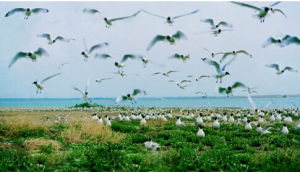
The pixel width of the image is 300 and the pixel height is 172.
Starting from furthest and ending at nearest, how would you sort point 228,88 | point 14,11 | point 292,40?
point 228,88
point 14,11
point 292,40

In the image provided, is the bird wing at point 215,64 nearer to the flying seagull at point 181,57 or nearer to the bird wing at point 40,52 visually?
the flying seagull at point 181,57

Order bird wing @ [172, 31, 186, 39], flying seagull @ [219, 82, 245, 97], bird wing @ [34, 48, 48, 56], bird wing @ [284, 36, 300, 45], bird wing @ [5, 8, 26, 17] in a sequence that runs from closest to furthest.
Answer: bird wing @ [284, 36, 300, 45] < bird wing @ [5, 8, 26, 17] < flying seagull @ [219, 82, 245, 97] < bird wing @ [172, 31, 186, 39] < bird wing @ [34, 48, 48, 56]

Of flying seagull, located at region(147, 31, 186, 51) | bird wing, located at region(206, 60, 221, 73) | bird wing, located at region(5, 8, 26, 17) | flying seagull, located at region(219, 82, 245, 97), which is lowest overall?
flying seagull, located at region(219, 82, 245, 97)

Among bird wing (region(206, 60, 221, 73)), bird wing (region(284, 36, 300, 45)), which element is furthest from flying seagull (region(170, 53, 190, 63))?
bird wing (region(284, 36, 300, 45))

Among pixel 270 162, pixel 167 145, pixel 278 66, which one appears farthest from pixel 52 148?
pixel 278 66

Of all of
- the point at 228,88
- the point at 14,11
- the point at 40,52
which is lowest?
the point at 228,88

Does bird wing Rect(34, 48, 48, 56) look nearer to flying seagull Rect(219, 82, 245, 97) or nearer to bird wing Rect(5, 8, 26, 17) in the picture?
bird wing Rect(5, 8, 26, 17)

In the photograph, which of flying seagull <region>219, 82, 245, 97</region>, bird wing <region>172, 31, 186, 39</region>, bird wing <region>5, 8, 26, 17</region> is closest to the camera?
bird wing <region>5, 8, 26, 17</region>

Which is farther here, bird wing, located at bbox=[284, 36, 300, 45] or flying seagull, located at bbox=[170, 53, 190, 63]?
flying seagull, located at bbox=[170, 53, 190, 63]

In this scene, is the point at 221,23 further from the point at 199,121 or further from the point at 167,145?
the point at 199,121

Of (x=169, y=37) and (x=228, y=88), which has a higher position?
(x=169, y=37)

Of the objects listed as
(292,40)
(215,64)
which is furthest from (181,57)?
(292,40)

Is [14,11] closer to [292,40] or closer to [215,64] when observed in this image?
[215,64]

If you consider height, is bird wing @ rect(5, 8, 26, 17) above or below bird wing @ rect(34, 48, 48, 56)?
above
